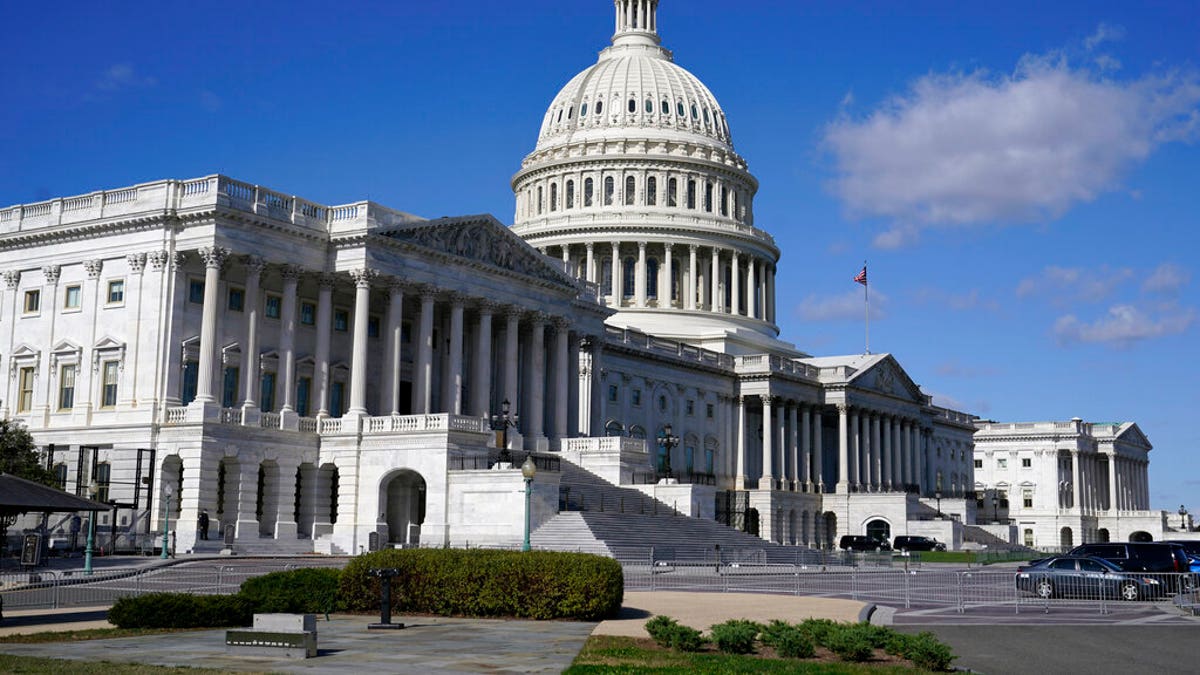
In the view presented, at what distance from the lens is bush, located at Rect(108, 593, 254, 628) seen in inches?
1094

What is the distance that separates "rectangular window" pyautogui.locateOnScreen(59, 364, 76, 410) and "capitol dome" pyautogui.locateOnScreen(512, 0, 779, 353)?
61.6m

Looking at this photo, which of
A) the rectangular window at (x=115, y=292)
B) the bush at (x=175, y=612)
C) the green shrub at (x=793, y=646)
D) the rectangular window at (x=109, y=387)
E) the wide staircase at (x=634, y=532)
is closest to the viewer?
the green shrub at (x=793, y=646)

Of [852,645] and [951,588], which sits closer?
[852,645]

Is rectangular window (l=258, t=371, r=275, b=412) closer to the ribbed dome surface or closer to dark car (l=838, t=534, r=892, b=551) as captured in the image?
dark car (l=838, t=534, r=892, b=551)

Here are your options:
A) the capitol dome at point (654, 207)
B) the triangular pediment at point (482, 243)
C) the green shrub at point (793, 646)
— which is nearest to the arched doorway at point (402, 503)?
the triangular pediment at point (482, 243)

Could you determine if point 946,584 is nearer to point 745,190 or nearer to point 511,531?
point 511,531

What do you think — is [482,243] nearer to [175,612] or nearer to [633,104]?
[175,612]

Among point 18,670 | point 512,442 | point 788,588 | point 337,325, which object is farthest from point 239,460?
point 18,670

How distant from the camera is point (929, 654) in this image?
74.3 ft

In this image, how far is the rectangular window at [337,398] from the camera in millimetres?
72188

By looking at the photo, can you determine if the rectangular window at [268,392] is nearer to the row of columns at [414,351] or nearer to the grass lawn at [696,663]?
the row of columns at [414,351]

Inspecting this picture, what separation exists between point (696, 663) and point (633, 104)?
11672cm

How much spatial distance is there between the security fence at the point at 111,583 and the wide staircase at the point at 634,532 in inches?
550

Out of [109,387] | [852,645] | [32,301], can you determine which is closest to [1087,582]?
[852,645]
